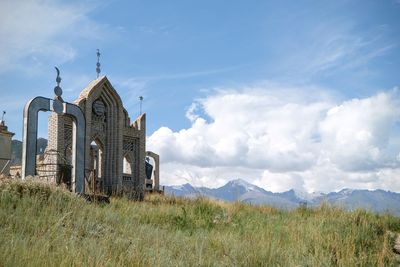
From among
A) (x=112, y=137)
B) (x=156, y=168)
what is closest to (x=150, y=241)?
(x=112, y=137)

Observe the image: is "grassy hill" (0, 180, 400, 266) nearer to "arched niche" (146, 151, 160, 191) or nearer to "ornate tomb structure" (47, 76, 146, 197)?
"ornate tomb structure" (47, 76, 146, 197)

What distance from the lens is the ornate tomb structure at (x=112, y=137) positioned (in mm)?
27453

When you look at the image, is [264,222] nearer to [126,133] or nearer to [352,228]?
[352,228]

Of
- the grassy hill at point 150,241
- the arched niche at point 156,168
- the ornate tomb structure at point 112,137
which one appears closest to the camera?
the grassy hill at point 150,241

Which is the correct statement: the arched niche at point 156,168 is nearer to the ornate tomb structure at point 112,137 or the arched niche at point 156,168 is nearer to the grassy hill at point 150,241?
the ornate tomb structure at point 112,137

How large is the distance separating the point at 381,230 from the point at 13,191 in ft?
30.5

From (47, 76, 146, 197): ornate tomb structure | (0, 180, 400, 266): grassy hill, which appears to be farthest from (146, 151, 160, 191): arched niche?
(0, 180, 400, 266): grassy hill

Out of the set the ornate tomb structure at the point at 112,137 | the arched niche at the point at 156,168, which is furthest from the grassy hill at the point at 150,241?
the arched niche at the point at 156,168

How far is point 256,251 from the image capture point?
23.1 ft

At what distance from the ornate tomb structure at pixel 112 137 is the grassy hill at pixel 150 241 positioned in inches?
633

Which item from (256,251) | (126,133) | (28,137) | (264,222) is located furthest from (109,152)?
(256,251)

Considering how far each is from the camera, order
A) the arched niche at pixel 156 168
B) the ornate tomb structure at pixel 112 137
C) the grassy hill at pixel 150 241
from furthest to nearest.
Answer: the arched niche at pixel 156 168 < the ornate tomb structure at pixel 112 137 < the grassy hill at pixel 150 241

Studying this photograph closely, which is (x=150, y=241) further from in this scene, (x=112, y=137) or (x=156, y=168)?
(x=156, y=168)

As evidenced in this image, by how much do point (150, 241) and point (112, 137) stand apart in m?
22.2
